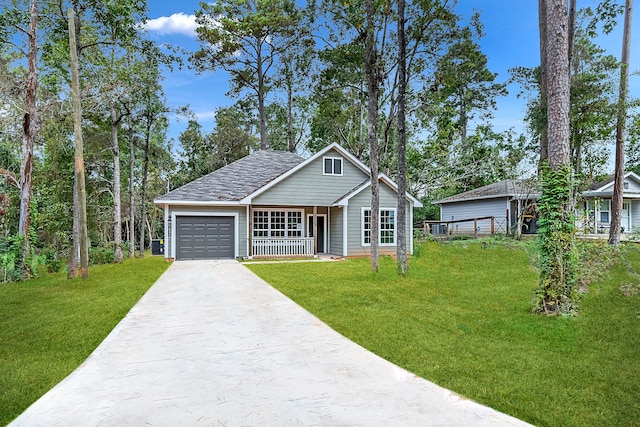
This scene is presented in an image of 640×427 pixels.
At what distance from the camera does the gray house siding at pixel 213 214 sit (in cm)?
1670

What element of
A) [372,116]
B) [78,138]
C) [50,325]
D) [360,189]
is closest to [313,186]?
[360,189]

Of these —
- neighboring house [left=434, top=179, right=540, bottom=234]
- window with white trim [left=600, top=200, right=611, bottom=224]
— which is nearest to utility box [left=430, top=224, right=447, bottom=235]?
neighboring house [left=434, top=179, right=540, bottom=234]

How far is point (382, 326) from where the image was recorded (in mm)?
5824

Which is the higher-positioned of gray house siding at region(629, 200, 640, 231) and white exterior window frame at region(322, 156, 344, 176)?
white exterior window frame at region(322, 156, 344, 176)

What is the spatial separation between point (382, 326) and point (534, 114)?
562 inches

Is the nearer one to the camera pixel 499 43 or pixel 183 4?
pixel 499 43

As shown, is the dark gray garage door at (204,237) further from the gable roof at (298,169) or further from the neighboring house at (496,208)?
the neighboring house at (496,208)

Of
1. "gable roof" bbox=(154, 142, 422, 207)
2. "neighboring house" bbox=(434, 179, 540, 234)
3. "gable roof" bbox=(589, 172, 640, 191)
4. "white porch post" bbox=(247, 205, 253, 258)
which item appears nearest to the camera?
"gable roof" bbox=(154, 142, 422, 207)

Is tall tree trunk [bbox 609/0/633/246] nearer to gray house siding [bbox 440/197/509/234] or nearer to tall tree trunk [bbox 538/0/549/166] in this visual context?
tall tree trunk [bbox 538/0/549/166]

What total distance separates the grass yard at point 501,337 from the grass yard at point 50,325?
10.9 ft

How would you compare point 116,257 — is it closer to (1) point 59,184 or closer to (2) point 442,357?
(1) point 59,184

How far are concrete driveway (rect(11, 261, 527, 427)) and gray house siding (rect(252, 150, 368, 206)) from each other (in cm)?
1152

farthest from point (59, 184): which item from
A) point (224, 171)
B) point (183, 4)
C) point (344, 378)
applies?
point (344, 378)

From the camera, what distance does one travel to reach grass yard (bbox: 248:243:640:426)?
3451mm
